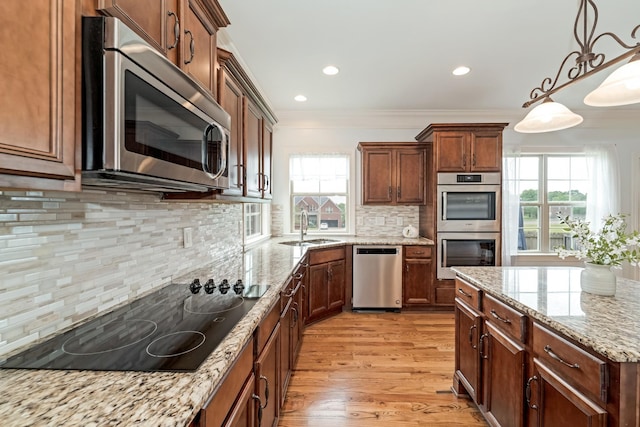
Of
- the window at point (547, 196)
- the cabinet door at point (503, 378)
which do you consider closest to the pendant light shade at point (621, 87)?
the cabinet door at point (503, 378)

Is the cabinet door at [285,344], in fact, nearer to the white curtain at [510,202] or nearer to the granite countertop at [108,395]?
the granite countertop at [108,395]

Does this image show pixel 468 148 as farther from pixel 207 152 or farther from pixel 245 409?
pixel 245 409

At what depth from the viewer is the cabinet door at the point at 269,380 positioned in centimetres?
124

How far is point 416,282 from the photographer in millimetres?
3770

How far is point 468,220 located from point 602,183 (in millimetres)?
2229

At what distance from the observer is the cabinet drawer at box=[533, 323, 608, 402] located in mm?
975

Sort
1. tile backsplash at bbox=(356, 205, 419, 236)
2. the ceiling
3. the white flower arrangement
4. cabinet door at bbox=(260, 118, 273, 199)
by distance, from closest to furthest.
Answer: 1. the white flower arrangement
2. the ceiling
3. cabinet door at bbox=(260, 118, 273, 199)
4. tile backsplash at bbox=(356, 205, 419, 236)

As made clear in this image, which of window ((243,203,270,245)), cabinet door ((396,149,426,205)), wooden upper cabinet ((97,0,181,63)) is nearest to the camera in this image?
wooden upper cabinet ((97,0,181,63))

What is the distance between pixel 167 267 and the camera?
1.69m

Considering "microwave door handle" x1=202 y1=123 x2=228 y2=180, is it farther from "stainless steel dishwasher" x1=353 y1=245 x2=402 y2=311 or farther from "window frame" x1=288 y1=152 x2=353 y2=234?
"window frame" x1=288 y1=152 x2=353 y2=234

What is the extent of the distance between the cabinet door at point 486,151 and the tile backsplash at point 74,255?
3397 mm

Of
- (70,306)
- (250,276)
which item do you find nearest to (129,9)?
(70,306)

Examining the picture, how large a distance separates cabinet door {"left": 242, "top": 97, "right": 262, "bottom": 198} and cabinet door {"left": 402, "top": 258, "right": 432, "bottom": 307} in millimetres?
Answer: 2202

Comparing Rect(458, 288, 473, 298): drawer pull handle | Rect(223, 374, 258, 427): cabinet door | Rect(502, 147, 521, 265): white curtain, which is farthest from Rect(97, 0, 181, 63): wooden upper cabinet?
Rect(502, 147, 521, 265): white curtain
